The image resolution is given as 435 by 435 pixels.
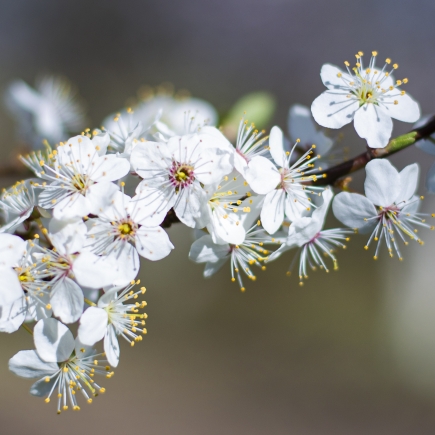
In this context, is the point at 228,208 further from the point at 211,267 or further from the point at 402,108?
the point at 402,108

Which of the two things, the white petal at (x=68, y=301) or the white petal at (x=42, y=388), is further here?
the white petal at (x=42, y=388)

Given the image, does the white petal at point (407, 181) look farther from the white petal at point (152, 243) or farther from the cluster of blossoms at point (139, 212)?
the white petal at point (152, 243)

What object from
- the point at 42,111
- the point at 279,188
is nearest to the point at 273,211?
the point at 279,188

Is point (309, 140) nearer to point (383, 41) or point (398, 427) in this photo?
point (398, 427)

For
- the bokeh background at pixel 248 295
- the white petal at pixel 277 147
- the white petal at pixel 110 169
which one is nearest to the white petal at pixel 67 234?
the white petal at pixel 110 169

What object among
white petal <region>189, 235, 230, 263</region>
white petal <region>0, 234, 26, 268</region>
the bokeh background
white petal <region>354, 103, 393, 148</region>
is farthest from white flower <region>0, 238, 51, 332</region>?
the bokeh background

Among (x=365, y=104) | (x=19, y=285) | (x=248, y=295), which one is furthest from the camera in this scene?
(x=248, y=295)

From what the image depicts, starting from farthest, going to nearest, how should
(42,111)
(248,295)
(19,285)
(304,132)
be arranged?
(248,295)
(42,111)
(304,132)
(19,285)
